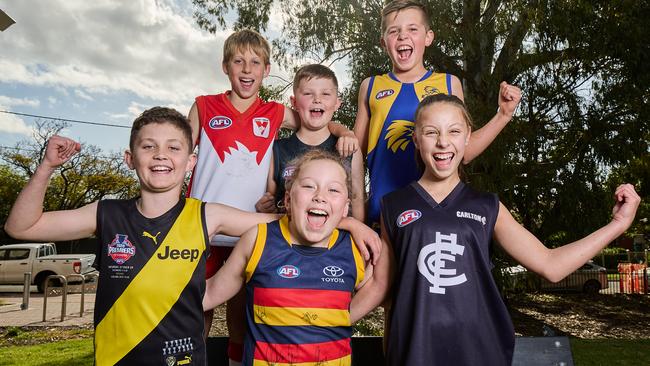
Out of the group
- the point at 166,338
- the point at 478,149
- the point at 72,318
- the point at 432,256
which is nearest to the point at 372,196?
the point at 478,149

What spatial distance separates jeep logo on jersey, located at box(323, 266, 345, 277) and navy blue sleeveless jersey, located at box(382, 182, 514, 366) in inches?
8.9

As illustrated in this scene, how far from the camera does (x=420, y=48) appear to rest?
2826 mm

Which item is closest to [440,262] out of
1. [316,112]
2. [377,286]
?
[377,286]

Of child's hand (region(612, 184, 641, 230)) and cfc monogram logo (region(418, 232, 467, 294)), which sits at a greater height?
child's hand (region(612, 184, 641, 230))

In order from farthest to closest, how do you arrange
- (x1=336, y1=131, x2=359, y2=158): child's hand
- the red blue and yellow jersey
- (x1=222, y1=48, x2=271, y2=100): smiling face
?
1. (x1=222, y1=48, x2=271, y2=100): smiling face
2. (x1=336, y1=131, x2=359, y2=158): child's hand
3. the red blue and yellow jersey

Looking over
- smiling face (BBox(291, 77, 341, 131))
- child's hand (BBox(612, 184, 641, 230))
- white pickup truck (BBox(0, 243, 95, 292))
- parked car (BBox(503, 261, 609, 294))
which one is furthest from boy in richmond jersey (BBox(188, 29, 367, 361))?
parked car (BBox(503, 261, 609, 294))

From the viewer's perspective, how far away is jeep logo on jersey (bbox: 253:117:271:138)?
2.82m

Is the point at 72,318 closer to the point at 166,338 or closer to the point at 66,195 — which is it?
the point at 166,338

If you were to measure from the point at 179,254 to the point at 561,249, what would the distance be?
1540mm

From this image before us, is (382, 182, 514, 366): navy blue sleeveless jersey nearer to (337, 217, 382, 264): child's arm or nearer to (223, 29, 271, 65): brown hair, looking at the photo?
(337, 217, 382, 264): child's arm

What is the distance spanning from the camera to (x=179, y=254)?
2.13 m

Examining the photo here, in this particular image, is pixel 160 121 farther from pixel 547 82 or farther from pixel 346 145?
pixel 547 82

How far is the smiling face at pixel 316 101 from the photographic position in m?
2.72

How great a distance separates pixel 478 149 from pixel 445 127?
21.5 inches
